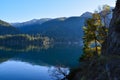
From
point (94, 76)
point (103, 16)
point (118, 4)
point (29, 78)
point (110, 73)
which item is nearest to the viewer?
point (110, 73)

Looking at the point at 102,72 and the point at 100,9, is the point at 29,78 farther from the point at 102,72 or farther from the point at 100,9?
the point at 102,72


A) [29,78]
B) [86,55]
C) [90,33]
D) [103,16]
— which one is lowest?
[29,78]

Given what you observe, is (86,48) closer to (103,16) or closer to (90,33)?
(90,33)

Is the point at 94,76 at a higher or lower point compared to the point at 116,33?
lower

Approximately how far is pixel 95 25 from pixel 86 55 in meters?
8.32

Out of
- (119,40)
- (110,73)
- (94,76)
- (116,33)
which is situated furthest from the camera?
(116,33)

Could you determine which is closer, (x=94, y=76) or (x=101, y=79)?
(x=101, y=79)

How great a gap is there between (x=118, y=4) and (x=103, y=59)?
21.7 meters

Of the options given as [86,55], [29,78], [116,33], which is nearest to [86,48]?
[86,55]

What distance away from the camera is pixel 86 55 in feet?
217

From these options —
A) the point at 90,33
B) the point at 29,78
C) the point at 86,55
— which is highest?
the point at 90,33

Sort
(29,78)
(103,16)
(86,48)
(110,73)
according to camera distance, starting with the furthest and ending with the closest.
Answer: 1. (29,78)
2. (86,48)
3. (103,16)
4. (110,73)

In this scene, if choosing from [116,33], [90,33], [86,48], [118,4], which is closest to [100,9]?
[90,33]

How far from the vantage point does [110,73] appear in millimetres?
23453
